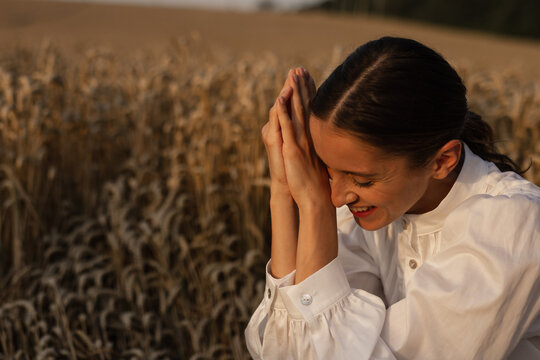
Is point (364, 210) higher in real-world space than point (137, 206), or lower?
higher

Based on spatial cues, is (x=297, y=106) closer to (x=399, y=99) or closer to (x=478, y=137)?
(x=399, y=99)

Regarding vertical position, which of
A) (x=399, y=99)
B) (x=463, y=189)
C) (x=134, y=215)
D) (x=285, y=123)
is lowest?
(x=134, y=215)

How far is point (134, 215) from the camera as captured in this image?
2.81 m

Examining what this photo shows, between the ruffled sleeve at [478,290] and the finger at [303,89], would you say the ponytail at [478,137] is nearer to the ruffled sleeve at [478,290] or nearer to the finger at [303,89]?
the ruffled sleeve at [478,290]

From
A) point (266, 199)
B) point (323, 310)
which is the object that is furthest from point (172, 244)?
point (323, 310)

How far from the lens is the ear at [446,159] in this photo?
4.21 feet

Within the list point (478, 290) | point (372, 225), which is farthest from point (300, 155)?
point (478, 290)

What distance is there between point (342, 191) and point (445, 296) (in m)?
0.31

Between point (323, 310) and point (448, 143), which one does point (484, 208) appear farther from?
point (323, 310)

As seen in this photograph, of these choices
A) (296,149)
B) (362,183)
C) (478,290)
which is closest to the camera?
(478,290)

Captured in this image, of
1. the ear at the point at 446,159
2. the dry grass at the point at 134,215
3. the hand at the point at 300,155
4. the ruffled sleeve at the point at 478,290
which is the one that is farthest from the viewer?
the dry grass at the point at 134,215

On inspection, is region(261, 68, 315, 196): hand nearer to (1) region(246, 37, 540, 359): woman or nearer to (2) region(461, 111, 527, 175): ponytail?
(1) region(246, 37, 540, 359): woman

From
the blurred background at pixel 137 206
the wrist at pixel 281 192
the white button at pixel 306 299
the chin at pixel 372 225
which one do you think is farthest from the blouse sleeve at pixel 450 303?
the blurred background at pixel 137 206

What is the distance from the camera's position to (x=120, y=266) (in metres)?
2.42
